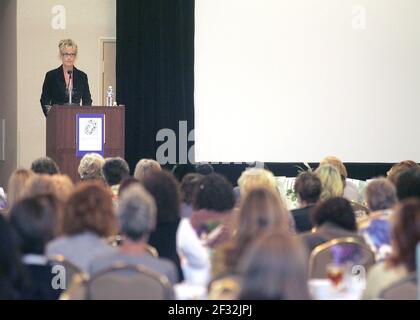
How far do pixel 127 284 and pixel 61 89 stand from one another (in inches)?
282

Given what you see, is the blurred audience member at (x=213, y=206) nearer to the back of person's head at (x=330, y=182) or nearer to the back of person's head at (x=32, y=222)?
the back of person's head at (x=32, y=222)

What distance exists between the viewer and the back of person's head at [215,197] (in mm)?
5832

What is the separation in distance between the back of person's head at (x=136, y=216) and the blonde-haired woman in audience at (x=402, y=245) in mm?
1090

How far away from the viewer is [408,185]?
268 inches

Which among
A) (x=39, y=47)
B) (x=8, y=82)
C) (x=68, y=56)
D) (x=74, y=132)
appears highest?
(x=39, y=47)

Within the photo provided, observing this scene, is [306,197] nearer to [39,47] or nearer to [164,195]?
[164,195]

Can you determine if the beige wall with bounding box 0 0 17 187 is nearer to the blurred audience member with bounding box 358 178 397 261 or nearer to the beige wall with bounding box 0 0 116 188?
the beige wall with bounding box 0 0 116 188

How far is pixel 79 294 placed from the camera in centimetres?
424

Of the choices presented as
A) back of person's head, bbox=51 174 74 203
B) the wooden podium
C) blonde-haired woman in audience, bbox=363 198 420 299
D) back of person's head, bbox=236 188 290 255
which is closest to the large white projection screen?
the wooden podium

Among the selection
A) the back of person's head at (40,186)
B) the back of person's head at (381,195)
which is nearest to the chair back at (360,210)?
the back of person's head at (381,195)

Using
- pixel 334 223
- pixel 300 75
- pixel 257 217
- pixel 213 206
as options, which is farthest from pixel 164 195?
pixel 300 75

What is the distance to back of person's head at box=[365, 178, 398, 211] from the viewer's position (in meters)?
6.18

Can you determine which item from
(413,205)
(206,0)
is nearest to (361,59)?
(206,0)
